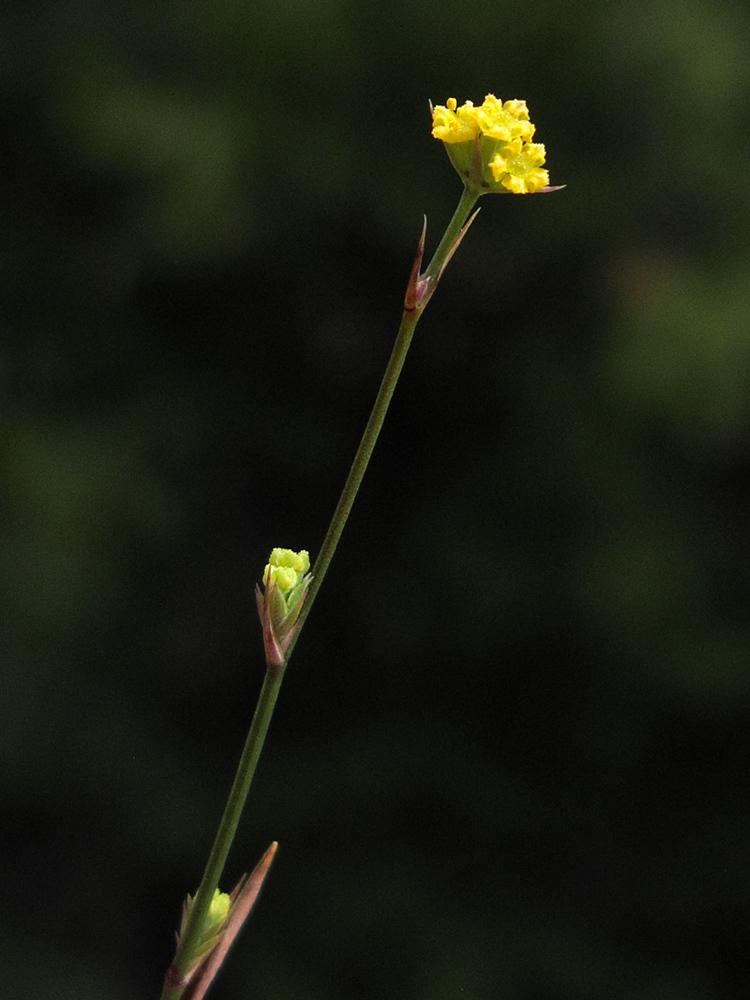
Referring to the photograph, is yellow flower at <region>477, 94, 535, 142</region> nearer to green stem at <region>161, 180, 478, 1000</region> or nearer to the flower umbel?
green stem at <region>161, 180, 478, 1000</region>

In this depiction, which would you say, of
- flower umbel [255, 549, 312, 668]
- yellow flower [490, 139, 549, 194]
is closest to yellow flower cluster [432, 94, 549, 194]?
yellow flower [490, 139, 549, 194]

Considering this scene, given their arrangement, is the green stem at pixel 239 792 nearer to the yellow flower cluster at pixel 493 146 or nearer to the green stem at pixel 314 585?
the green stem at pixel 314 585

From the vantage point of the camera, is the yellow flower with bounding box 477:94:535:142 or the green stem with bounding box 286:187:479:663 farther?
the yellow flower with bounding box 477:94:535:142

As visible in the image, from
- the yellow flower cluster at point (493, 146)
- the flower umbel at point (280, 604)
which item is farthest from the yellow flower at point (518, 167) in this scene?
the flower umbel at point (280, 604)

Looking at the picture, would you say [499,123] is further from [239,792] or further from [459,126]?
[239,792]

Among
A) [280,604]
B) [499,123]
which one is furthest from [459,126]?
[280,604]
